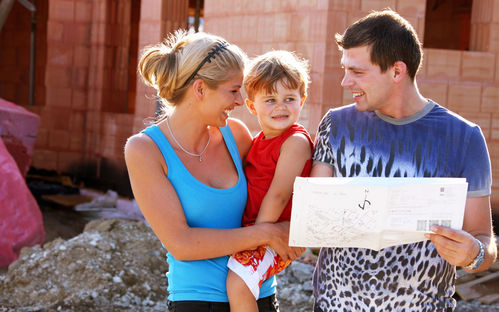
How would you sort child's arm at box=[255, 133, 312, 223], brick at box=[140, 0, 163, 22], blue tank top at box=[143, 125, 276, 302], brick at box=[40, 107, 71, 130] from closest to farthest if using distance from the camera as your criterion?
blue tank top at box=[143, 125, 276, 302]
child's arm at box=[255, 133, 312, 223]
brick at box=[140, 0, 163, 22]
brick at box=[40, 107, 71, 130]

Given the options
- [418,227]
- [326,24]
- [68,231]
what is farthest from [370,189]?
[68,231]

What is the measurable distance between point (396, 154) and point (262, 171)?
571 mm

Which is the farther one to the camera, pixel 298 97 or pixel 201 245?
pixel 298 97

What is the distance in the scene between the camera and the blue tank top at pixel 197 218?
254 centimetres

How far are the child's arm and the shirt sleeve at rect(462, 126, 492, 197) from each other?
→ 645mm

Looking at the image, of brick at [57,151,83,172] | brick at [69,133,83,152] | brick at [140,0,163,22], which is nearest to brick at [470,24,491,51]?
brick at [140,0,163,22]

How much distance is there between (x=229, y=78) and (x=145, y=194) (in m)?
0.56

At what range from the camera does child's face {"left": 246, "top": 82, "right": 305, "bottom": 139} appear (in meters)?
2.82

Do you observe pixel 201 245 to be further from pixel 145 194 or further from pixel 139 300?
pixel 139 300

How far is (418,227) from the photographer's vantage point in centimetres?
221

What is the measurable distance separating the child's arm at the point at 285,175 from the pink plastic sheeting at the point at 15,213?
18.6 feet

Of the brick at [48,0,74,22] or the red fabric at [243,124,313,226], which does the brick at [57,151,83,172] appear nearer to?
the brick at [48,0,74,22]

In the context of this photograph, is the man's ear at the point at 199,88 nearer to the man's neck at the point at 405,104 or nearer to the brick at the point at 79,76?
the man's neck at the point at 405,104

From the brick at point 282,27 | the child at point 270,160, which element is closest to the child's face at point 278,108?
the child at point 270,160
